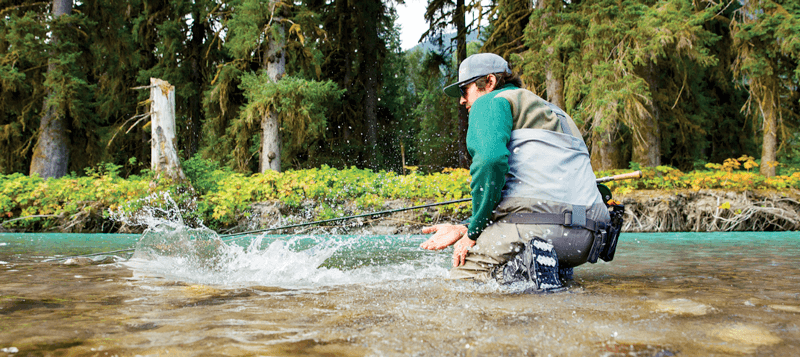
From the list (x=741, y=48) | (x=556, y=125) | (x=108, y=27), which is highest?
(x=108, y=27)

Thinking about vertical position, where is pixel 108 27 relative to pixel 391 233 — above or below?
above

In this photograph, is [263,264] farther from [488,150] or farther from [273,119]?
[273,119]

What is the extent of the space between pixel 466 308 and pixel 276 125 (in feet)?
36.1

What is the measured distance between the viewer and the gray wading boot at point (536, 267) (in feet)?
8.77

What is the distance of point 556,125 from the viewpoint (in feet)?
9.23

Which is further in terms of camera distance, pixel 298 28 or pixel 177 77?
pixel 177 77

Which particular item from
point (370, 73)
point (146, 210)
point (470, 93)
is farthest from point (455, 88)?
point (370, 73)

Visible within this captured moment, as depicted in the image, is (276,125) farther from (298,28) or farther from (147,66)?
(147,66)

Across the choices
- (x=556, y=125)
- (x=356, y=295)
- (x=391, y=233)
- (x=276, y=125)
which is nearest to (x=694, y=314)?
(x=556, y=125)

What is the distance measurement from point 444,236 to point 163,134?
9126 mm

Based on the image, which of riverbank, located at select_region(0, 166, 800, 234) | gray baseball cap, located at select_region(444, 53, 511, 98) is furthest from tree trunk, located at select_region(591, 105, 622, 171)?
gray baseball cap, located at select_region(444, 53, 511, 98)

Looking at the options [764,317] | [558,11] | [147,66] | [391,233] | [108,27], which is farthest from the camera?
[147,66]

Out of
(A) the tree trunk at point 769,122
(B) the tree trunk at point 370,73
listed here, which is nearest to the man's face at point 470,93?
(A) the tree trunk at point 769,122

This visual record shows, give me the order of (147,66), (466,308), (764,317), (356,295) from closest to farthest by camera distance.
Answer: (764,317), (466,308), (356,295), (147,66)
